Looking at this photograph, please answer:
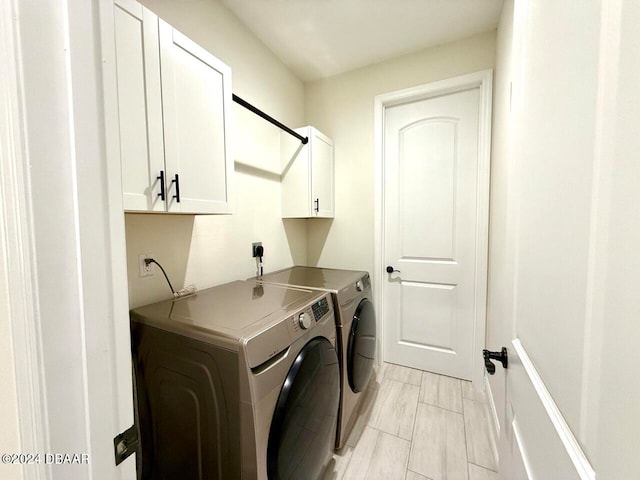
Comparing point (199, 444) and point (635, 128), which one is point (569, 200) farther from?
point (199, 444)

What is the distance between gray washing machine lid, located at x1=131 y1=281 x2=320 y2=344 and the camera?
2.91ft

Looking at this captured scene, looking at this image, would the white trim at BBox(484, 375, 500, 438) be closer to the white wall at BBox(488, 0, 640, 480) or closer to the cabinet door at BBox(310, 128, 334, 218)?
the white wall at BBox(488, 0, 640, 480)

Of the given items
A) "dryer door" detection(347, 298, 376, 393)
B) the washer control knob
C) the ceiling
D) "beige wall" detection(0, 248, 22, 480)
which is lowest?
"dryer door" detection(347, 298, 376, 393)

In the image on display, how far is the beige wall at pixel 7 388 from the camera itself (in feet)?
1.19

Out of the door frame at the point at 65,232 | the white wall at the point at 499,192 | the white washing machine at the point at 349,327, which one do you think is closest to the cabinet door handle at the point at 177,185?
→ the door frame at the point at 65,232

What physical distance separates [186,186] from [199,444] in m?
0.99

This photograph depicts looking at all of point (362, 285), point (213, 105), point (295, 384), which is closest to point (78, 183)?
point (295, 384)

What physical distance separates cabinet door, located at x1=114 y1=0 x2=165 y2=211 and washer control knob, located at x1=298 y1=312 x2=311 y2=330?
0.72m

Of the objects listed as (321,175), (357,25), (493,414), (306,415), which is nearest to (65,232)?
(306,415)

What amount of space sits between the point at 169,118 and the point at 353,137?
1677 millimetres

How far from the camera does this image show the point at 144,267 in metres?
1.24

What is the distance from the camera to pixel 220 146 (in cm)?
127

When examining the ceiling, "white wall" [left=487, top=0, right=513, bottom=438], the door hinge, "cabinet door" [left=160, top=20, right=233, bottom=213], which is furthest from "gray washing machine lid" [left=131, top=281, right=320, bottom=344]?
the ceiling

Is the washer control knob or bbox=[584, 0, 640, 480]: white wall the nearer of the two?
bbox=[584, 0, 640, 480]: white wall
